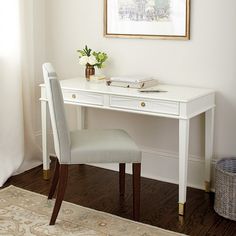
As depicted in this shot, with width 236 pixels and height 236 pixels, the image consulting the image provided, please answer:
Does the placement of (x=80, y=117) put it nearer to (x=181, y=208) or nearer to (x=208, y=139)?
(x=208, y=139)

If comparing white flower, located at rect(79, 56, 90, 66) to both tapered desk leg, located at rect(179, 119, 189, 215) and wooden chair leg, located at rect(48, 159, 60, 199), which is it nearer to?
wooden chair leg, located at rect(48, 159, 60, 199)

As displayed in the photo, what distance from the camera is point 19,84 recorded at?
142 inches

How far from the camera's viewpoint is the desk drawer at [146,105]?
9.26 feet

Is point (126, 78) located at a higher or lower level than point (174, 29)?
lower

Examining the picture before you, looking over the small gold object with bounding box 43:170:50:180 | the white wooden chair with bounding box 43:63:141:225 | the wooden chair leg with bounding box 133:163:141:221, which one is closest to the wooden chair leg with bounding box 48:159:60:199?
the white wooden chair with bounding box 43:63:141:225

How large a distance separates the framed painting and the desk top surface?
39 cm

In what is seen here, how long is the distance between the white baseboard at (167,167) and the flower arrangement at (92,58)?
0.78 metres

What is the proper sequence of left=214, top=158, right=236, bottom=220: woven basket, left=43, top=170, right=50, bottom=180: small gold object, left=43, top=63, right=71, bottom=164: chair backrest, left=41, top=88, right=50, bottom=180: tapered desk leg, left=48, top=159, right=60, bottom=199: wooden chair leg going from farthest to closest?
1. left=43, top=170, right=50, bottom=180: small gold object
2. left=41, top=88, right=50, bottom=180: tapered desk leg
3. left=48, top=159, right=60, bottom=199: wooden chair leg
4. left=214, top=158, right=236, bottom=220: woven basket
5. left=43, top=63, right=71, bottom=164: chair backrest

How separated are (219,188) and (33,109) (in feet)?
5.92

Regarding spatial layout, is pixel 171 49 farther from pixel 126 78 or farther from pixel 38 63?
pixel 38 63

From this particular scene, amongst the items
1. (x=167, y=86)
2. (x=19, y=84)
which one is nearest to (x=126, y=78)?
(x=167, y=86)

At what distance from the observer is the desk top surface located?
9.45ft

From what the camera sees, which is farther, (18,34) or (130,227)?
(18,34)

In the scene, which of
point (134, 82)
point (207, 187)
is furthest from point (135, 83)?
point (207, 187)
